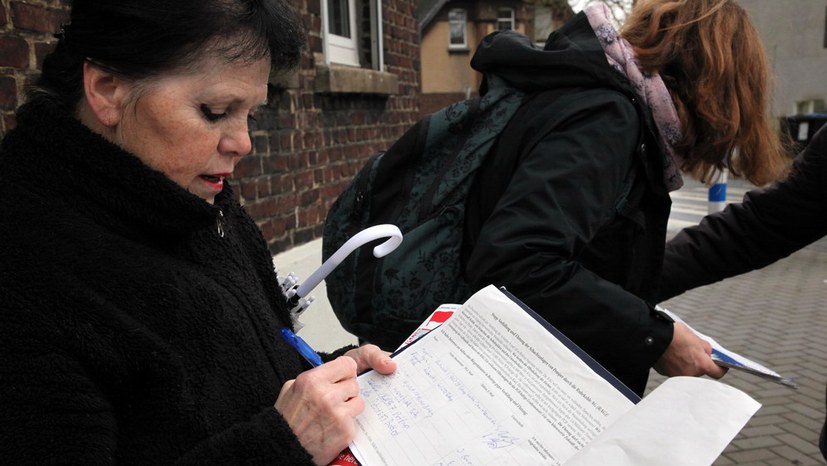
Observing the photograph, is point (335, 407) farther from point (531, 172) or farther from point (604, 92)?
point (604, 92)

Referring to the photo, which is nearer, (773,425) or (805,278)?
(773,425)

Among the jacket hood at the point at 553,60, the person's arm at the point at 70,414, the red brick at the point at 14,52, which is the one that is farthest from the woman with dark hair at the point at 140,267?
the red brick at the point at 14,52

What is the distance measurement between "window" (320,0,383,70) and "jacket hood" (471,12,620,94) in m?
2.71

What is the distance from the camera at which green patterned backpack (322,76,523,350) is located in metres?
1.73

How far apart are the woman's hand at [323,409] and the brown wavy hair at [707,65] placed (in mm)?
1137

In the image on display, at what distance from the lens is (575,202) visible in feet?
5.08

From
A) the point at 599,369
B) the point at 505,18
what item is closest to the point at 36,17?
the point at 599,369

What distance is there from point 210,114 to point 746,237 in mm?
1861

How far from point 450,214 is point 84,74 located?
35.1 inches

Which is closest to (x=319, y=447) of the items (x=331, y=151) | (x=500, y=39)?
(x=500, y=39)

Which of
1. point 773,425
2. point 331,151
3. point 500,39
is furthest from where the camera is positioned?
point 331,151

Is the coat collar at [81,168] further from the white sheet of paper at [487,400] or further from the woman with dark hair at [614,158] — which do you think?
the woman with dark hair at [614,158]

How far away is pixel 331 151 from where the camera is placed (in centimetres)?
423
